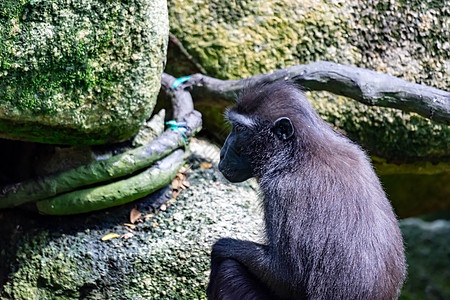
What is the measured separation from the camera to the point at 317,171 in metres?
3.67

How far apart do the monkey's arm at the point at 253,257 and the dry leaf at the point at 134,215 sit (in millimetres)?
1159

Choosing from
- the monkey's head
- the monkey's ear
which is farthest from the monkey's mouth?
the monkey's ear

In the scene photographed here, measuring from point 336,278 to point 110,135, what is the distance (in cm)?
235

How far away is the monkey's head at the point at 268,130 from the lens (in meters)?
3.88

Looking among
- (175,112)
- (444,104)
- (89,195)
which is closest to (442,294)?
(444,104)

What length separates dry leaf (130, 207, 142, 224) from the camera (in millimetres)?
4958

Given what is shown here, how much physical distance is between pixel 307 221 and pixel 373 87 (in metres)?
1.83

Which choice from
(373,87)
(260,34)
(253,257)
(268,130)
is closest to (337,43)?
(260,34)

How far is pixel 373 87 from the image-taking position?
484 cm

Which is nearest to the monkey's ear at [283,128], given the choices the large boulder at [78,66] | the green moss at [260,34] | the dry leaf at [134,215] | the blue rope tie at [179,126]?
the large boulder at [78,66]

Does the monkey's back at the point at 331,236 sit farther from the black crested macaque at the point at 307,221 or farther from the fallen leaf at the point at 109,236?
the fallen leaf at the point at 109,236

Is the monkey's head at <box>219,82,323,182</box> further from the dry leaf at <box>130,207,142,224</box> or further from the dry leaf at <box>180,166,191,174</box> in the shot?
the dry leaf at <box>180,166,191,174</box>

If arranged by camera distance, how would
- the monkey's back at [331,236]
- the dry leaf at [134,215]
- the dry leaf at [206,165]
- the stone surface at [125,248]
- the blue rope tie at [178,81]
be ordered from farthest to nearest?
the dry leaf at [206,165] < the blue rope tie at [178,81] < the dry leaf at [134,215] < the stone surface at [125,248] < the monkey's back at [331,236]

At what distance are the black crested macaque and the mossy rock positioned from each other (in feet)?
5.80
